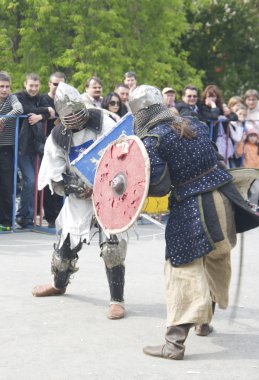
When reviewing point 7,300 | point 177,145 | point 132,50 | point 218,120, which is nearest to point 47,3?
point 132,50

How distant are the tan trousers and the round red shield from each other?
0.46 m

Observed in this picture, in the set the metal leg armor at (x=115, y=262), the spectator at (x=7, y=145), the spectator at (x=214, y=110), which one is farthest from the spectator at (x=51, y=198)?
the metal leg armor at (x=115, y=262)

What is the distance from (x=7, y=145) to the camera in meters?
10.4

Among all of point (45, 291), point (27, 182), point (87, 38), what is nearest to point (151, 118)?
point (45, 291)

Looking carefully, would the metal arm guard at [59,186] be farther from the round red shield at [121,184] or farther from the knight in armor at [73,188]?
the round red shield at [121,184]

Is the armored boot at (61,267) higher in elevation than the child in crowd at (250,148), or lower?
lower

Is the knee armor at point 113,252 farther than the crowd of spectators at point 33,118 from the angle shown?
No

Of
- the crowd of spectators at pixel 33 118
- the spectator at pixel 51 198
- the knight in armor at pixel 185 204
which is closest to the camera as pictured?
the knight in armor at pixel 185 204

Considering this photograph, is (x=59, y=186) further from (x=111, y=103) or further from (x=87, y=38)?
(x=87, y=38)

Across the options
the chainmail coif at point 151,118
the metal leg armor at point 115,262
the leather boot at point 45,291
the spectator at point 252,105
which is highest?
the chainmail coif at point 151,118

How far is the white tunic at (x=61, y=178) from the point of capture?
700 centimetres

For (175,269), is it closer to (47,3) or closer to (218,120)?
(218,120)

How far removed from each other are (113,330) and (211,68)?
808 inches

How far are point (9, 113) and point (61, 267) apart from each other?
3485mm
